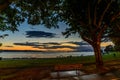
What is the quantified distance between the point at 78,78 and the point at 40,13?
11.0 m

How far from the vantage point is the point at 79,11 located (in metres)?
30.5

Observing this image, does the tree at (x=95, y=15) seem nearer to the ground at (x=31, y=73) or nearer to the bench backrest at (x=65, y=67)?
the ground at (x=31, y=73)

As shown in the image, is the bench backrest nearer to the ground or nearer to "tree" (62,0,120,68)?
the ground

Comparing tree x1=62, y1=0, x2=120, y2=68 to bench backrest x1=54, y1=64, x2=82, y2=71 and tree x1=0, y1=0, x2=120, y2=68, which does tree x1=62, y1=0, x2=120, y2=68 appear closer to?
tree x1=0, y1=0, x2=120, y2=68

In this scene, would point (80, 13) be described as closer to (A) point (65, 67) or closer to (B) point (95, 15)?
(B) point (95, 15)

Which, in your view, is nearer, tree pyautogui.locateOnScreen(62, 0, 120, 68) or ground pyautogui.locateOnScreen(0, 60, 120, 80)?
ground pyautogui.locateOnScreen(0, 60, 120, 80)

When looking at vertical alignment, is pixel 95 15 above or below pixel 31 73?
Result: above

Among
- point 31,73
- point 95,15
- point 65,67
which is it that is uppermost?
point 95,15

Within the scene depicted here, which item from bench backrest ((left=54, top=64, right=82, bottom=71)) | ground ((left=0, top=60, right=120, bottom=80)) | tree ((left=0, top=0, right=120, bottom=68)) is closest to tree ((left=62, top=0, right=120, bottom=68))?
tree ((left=0, top=0, right=120, bottom=68))

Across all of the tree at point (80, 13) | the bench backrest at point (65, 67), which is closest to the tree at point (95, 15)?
the tree at point (80, 13)

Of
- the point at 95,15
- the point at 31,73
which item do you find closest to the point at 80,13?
the point at 95,15

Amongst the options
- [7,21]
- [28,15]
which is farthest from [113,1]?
[7,21]

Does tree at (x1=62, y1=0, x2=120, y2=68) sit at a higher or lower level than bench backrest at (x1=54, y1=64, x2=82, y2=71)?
higher

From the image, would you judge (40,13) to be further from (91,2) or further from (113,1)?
(113,1)
